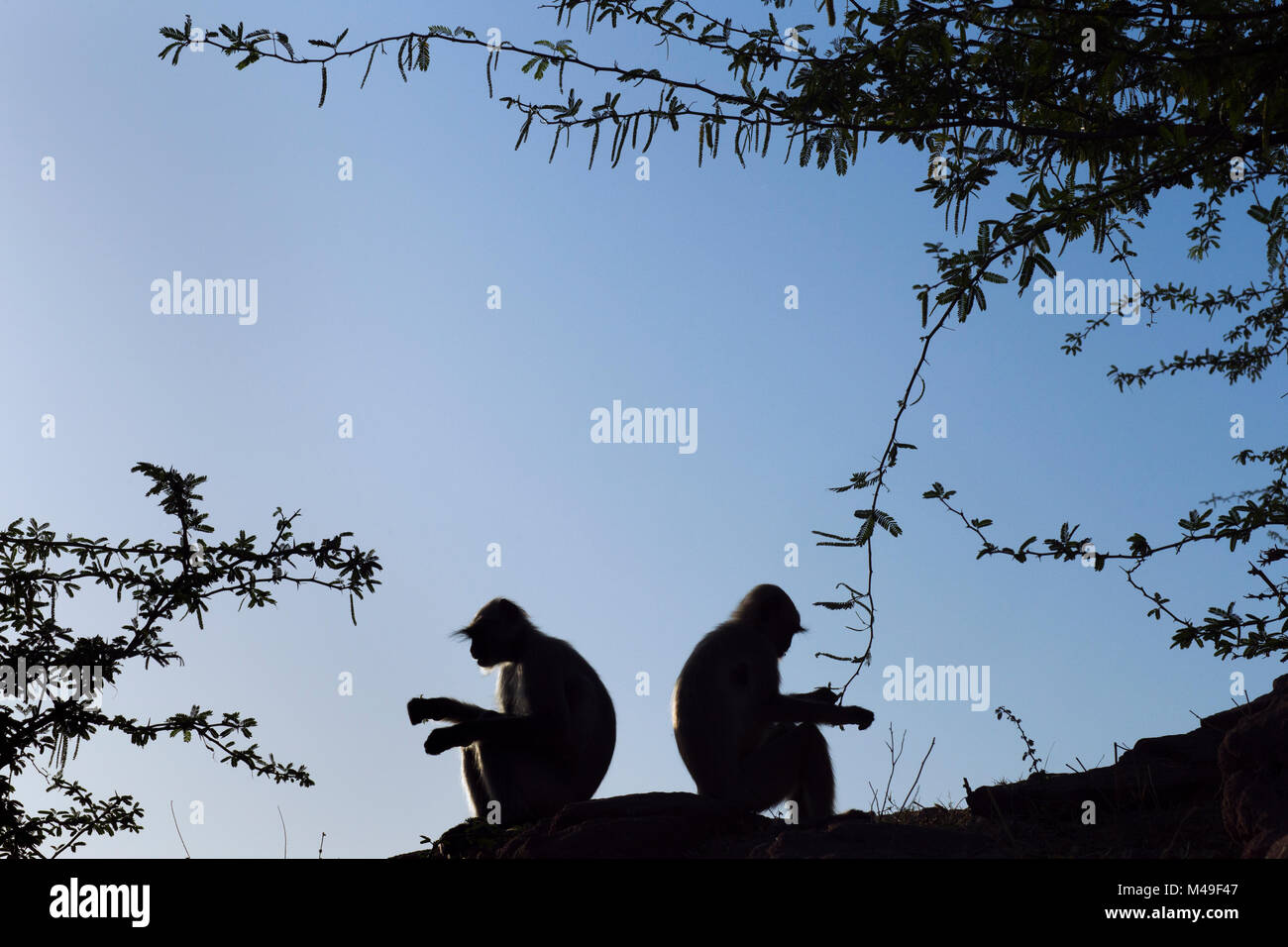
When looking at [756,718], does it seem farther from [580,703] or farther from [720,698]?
[580,703]

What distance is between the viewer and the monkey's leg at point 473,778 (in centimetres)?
962

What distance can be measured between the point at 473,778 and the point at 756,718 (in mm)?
2516

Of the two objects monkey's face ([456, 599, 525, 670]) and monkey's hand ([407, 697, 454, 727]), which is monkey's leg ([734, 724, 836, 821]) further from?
monkey's hand ([407, 697, 454, 727])

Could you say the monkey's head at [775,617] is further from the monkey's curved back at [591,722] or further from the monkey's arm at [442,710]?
the monkey's arm at [442,710]

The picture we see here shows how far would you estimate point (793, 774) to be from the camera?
9.54 m

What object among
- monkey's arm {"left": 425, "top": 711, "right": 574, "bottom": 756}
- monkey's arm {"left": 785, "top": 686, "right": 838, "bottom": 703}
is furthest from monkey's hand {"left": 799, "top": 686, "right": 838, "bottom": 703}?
monkey's arm {"left": 425, "top": 711, "right": 574, "bottom": 756}

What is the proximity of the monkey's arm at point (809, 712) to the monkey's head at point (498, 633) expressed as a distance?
2.35 metres

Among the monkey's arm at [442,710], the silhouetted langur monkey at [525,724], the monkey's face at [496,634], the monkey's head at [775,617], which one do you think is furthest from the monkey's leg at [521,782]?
the monkey's head at [775,617]

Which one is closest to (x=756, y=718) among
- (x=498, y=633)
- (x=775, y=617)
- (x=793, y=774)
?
(x=793, y=774)

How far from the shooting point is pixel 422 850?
7684 millimetres

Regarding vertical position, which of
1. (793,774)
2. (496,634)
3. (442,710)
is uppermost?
(496,634)

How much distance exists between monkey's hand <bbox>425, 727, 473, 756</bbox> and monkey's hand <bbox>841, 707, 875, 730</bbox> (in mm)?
3292

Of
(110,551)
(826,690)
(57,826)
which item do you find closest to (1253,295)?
(826,690)
